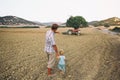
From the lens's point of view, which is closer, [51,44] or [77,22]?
[51,44]

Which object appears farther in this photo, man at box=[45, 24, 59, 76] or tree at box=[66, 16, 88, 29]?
tree at box=[66, 16, 88, 29]

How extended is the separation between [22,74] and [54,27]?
285 cm

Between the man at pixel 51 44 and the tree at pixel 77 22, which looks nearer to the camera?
the man at pixel 51 44

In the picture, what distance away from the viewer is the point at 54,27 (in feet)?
31.7

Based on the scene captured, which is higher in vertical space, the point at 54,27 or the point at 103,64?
the point at 54,27

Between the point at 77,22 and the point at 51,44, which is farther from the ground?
the point at 51,44

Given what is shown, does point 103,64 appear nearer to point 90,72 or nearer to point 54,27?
point 90,72

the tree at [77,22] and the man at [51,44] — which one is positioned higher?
the man at [51,44]

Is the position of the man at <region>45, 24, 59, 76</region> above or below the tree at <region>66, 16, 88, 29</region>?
above

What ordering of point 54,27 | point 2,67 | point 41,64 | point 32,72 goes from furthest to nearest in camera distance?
1. point 41,64
2. point 2,67
3. point 32,72
4. point 54,27

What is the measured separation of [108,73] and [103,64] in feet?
7.54

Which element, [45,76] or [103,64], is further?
[103,64]

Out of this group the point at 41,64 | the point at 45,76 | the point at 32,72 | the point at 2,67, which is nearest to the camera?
the point at 45,76

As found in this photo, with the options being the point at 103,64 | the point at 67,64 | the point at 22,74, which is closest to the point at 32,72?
the point at 22,74
